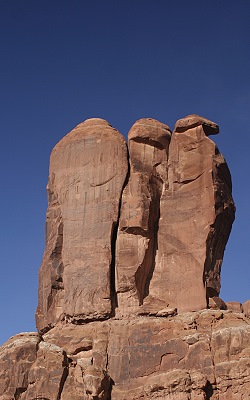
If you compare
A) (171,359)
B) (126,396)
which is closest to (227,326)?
(171,359)

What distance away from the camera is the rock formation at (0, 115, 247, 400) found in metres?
39.3

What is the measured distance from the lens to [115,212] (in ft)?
145

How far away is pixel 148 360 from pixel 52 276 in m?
7.07

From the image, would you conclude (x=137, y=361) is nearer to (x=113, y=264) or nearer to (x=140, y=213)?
(x=113, y=264)

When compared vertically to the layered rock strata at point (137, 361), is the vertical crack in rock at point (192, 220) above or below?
above

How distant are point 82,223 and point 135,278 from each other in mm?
4001

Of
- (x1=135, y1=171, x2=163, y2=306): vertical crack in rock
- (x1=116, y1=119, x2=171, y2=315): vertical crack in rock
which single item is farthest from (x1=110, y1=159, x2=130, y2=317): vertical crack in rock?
(x1=135, y1=171, x2=163, y2=306): vertical crack in rock

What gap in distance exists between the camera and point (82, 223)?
147 feet

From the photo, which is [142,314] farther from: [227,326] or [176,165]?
[176,165]

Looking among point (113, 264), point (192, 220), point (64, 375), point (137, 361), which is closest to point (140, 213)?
point (192, 220)

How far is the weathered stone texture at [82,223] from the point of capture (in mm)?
43375

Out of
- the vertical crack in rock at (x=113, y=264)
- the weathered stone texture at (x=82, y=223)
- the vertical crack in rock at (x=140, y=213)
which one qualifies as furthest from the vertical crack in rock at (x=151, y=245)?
the weathered stone texture at (x=82, y=223)

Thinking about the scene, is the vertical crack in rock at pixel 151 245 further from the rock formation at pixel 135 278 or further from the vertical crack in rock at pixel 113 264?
the vertical crack in rock at pixel 113 264

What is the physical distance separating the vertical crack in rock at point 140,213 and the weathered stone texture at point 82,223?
506 mm
